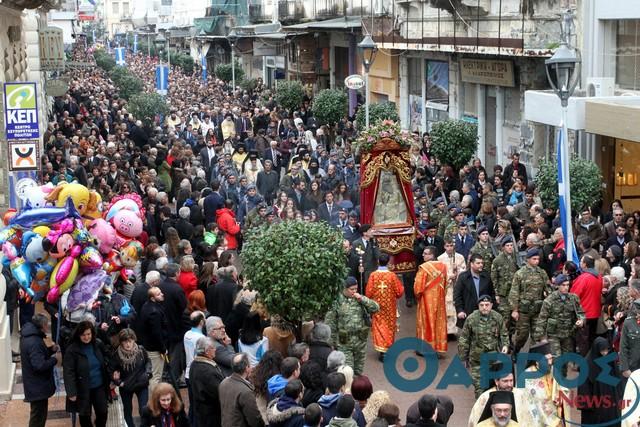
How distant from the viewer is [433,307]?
13.9 metres

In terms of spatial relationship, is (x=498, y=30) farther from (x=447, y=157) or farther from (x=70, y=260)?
(x=70, y=260)

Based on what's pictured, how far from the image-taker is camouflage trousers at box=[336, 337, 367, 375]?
478 inches

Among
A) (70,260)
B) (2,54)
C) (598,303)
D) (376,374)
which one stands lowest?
(376,374)

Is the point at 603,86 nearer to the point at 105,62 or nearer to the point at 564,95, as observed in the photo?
the point at 564,95

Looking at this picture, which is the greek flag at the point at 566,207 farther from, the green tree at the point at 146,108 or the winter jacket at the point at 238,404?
the green tree at the point at 146,108

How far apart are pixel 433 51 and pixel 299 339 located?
19.4 metres

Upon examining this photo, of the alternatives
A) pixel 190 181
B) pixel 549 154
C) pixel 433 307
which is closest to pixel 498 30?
pixel 549 154

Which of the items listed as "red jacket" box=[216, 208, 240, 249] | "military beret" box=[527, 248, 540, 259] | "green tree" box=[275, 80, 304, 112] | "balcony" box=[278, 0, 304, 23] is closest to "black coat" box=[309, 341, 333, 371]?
"military beret" box=[527, 248, 540, 259]

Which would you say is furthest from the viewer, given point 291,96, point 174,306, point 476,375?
point 291,96

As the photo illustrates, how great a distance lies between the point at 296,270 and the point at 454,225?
5.21 meters

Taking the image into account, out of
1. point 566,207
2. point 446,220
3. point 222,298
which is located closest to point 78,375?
point 222,298

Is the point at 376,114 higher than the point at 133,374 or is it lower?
higher

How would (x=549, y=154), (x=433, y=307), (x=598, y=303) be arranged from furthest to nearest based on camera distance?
(x=549, y=154), (x=433, y=307), (x=598, y=303)

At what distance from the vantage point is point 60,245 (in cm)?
1153
